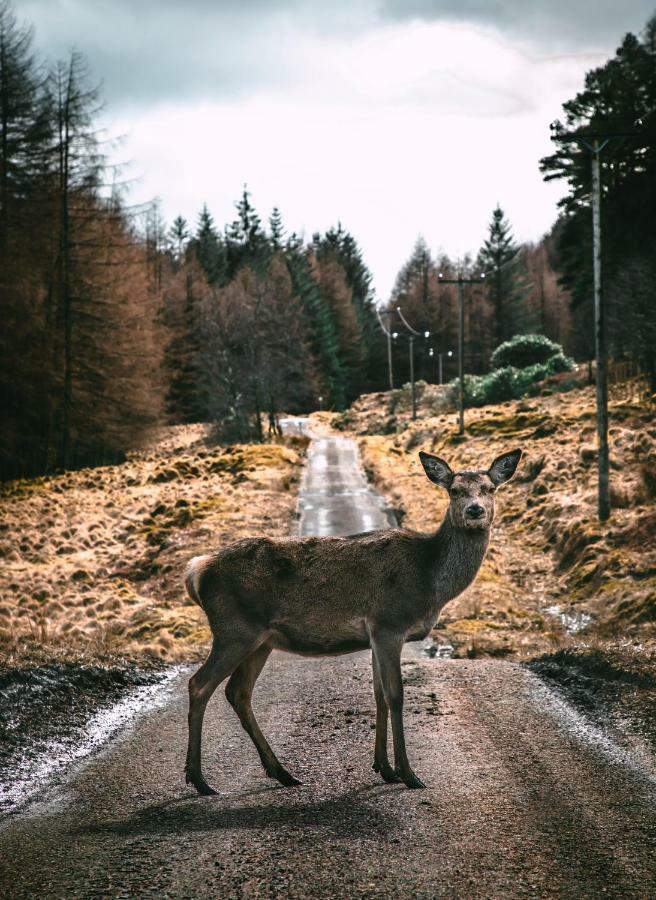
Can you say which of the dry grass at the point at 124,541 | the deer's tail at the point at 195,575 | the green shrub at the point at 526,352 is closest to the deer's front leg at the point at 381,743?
the deer's tail at the point at 195,575

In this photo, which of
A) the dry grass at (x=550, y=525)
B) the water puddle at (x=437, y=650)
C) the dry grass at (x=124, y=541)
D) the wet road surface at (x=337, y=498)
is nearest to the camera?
the water puddle at (x=437, y=650)

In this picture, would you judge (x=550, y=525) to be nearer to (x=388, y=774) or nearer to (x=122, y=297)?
(x=388, y=774)

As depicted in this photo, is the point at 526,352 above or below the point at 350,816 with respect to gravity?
above

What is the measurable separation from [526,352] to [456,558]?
229 ft

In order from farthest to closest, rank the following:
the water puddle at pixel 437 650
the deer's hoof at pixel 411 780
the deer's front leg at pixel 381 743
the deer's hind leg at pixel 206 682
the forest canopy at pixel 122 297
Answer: the forest canopy at pixel 122 297 < the water puddle at pixel 437 650 < the deer's front leg at pixel 381 743 < the deer's hind leg at pixel 206 682 < the deer's hoof at pixel 411 780

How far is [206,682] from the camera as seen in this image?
272 inches

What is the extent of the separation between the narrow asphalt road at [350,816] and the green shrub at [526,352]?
67.3 m

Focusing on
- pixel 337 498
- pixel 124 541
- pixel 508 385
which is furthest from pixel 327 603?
pixel 508 385

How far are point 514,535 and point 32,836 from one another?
2469 centimetres

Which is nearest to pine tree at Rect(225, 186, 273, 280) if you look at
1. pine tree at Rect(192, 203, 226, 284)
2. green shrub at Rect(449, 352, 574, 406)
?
pine tree at Rect(192, 203, 226, 284)

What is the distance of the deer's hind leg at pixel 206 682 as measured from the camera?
681 centimetres

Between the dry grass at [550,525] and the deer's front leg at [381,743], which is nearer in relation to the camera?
the deer's front leg at [381,743]

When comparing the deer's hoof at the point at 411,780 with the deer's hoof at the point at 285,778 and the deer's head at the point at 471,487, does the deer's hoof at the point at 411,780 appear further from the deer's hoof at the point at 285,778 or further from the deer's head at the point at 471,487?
the deer's head at the point at 471,487

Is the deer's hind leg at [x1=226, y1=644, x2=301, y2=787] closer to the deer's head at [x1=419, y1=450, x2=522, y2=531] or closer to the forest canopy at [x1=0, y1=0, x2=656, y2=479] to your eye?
the deer's head at [x1=419, y1=450, x2=522, y2=531]
